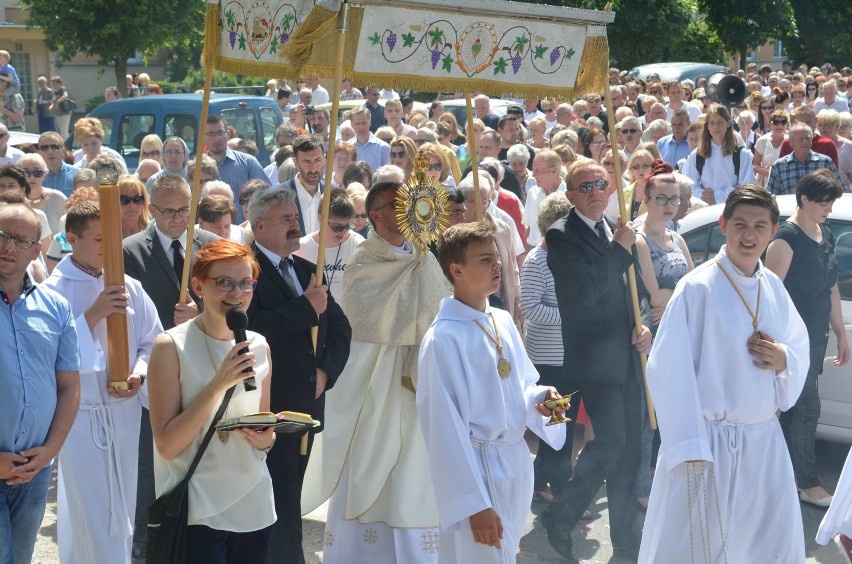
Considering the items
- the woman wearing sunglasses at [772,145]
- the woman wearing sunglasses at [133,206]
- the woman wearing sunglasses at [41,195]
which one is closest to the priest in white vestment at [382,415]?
the woman wearing sunglasses at [133,206]

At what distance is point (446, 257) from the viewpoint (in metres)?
4.84

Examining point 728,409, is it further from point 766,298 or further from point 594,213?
point 594,213

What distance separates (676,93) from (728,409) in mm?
12182

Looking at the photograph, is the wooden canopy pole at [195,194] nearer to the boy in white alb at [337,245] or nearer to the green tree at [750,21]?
the boy in white alb at [337,245]

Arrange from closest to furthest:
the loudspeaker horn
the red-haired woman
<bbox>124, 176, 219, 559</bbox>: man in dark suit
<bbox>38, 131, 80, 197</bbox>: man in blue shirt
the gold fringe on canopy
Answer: the red-haired woman < the gold fringe on canopy < <bbox>124, 176, 219, 559</bbox>: man in dark suit < <bbox>38, 131, 80, 197</bbox>: man in blue shirt < the loudspeaker horn

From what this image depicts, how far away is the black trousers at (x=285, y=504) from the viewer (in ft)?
18.0

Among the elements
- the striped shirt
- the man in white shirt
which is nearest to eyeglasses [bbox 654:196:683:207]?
the striped shirt

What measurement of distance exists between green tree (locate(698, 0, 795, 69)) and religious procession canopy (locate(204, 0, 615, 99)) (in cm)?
3972

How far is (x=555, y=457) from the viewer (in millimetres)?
7242

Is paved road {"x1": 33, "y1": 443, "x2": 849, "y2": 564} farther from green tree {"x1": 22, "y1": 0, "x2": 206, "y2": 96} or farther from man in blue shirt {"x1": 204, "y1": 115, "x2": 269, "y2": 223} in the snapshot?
green tree {"x1": 22, "y1": 0, "x2": 206, "y2": 96}

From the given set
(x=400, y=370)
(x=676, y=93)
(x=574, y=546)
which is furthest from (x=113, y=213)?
(x=676, y=93)

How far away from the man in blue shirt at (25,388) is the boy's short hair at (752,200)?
281cm

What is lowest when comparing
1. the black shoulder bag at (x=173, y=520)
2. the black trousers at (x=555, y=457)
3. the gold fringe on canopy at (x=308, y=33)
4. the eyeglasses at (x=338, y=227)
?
the black trousers at (x=555, y=457)

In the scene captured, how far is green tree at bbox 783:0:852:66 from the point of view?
45.0 metres
